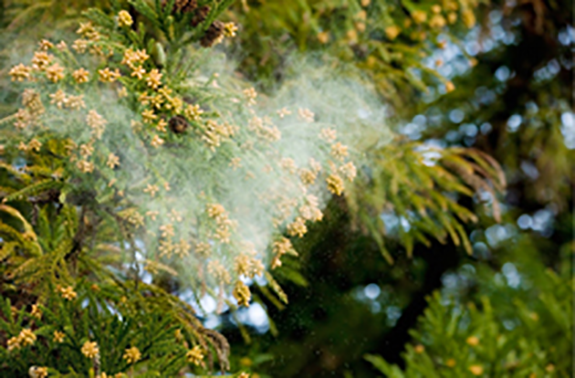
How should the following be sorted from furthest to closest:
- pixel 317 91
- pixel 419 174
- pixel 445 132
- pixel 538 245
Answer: pixel 538 245, pixel 445 132, pixel 419 174, pixel 317 91

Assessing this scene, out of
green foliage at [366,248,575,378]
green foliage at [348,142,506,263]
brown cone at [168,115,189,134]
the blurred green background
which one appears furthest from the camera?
green foliage at [366,248,575,378]

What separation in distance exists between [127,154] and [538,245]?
4.59 ft

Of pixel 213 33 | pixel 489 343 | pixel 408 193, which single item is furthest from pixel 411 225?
pixel 213 33

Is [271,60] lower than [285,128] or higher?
higher

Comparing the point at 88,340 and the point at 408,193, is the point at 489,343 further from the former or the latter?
the point at 88,340

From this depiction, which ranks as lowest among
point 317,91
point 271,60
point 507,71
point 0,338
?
point 0,338

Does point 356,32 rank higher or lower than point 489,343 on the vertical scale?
higher

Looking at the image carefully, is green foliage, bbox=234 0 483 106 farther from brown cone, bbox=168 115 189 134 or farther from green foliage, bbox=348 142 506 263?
brown cone, bbox=168 115 189 134

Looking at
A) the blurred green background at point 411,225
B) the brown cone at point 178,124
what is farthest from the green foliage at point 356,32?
the brown cone at point 178,124

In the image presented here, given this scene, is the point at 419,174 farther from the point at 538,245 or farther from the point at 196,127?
the point at 538,245

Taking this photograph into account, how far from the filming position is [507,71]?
60.6 inches

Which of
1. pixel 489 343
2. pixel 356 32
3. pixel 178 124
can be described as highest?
pixel 356 32

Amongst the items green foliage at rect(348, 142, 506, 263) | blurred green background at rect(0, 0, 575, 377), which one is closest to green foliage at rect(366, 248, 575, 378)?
blurred green background at rect(0, 0, 575, 377)

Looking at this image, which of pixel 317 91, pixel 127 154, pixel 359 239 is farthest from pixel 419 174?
pixel 127 154
